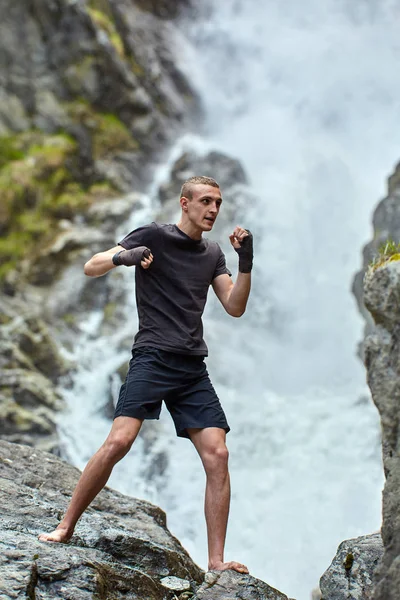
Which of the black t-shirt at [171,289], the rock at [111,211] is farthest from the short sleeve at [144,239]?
the rock at [111,211]

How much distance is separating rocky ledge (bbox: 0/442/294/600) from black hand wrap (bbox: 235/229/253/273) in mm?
1987

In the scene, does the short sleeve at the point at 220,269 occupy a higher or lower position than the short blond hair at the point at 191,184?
lower

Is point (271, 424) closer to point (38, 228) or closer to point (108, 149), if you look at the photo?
point (38, 228)

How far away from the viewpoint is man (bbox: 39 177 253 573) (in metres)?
4.48

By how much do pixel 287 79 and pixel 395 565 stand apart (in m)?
32.4

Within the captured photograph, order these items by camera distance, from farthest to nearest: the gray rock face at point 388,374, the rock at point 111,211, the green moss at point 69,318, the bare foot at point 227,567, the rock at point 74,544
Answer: the rock at point 111,211
the green moss at point 69,318
the bare foot at point 227,567
the rock at point 74,544
the gray rock face at point 388,374

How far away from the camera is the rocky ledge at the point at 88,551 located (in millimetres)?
3961

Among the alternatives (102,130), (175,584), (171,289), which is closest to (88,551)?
(175,584)

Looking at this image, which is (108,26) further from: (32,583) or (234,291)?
(32,583)

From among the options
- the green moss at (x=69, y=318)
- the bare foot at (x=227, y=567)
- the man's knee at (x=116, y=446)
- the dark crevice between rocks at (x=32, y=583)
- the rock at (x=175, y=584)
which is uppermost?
the green moss at (x=69, y=318)

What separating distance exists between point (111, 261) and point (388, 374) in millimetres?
2080

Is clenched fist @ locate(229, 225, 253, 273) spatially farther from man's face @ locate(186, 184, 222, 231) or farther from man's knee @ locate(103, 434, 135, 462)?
man's knee @ locate(103, 434, 135, 462)

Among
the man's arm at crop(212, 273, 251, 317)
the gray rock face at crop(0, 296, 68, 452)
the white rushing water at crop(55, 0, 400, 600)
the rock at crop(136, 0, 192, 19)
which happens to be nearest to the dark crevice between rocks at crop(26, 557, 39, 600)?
the man's arm at crop(212, 273, 251, 317)

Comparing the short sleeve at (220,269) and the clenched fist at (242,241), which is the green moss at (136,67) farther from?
the clenched fist at (242,241)
